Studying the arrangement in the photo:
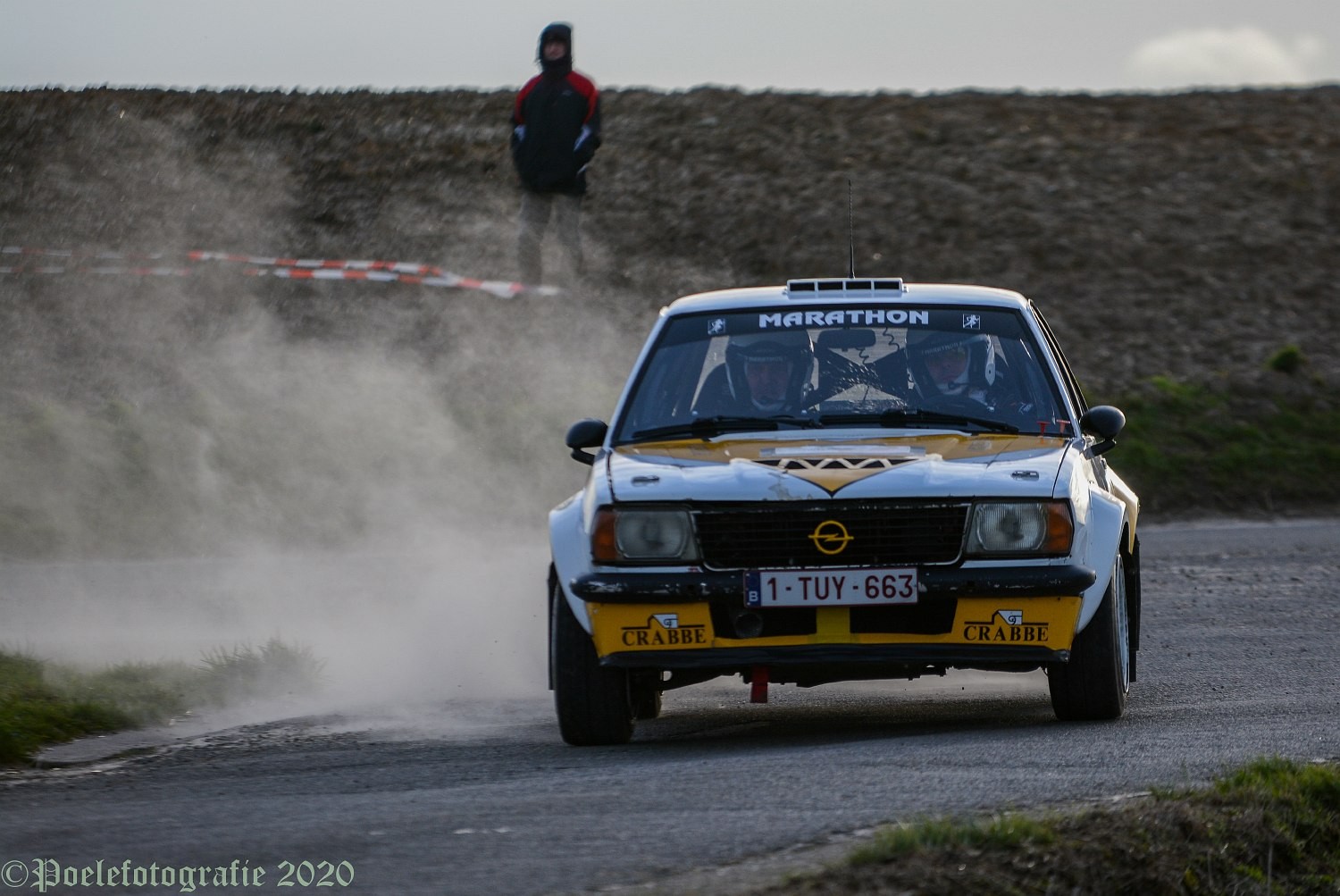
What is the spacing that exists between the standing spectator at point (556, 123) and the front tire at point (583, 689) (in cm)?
1403

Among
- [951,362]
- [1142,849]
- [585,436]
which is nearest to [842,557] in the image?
[951,362]

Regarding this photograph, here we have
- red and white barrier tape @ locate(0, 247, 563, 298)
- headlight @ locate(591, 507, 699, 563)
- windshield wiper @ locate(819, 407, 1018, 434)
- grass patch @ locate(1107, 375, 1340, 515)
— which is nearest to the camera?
headlight @ locate(591, 507, 699, 563)

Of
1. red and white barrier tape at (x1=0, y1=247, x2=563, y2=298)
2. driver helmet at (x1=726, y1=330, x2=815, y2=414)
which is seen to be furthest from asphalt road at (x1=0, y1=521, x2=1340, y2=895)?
red and white barrier tape at (x1=0, y1=247, x2=563, y2=298)

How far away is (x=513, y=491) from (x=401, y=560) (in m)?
3.27

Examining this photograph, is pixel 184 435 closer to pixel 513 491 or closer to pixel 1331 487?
pixel 513 491

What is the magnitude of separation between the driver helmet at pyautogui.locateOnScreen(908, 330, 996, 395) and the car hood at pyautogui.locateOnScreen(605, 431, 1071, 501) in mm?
388

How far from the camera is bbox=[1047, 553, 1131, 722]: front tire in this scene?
23.4ft

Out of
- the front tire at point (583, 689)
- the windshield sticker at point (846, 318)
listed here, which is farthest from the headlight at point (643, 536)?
the windshield sticker at point (846, 318)

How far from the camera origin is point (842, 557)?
6.86 m

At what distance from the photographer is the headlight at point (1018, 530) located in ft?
22.5

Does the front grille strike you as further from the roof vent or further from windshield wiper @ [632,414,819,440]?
the roof vent

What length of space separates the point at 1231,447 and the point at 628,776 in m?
15.5

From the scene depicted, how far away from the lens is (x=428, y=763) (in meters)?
7.04

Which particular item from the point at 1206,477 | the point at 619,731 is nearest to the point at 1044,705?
the point at 619,731
